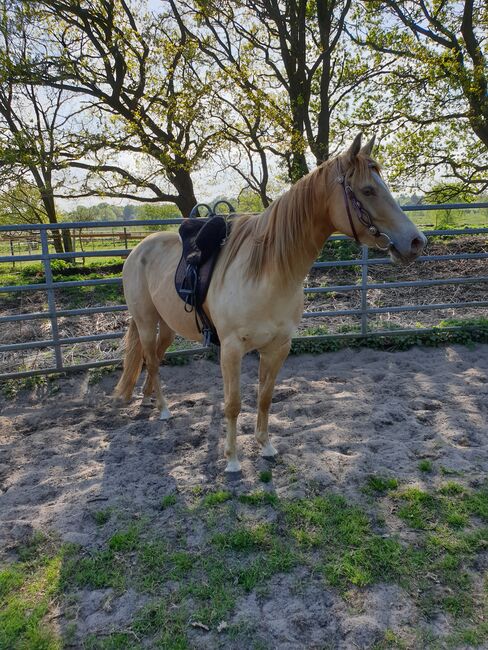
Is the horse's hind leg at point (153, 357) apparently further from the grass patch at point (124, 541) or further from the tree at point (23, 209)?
the tree at point (23, 209)

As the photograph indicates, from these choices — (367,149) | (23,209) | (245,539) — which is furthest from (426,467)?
(23,209)

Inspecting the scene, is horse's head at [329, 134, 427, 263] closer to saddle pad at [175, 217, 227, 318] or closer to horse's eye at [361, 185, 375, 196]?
horse's eye at [361, 185, 375, 196]

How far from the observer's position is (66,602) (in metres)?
1.88

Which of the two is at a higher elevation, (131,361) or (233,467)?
(131,361)

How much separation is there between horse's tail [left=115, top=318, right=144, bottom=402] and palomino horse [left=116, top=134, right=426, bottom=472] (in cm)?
62

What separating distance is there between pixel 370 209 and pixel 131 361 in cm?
274

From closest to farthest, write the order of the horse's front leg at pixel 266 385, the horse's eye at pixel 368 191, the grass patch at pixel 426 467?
the horse's eye at pixel 368 191
the grass patch at pixel 426 467
the horse's front leg at pixel 266 385

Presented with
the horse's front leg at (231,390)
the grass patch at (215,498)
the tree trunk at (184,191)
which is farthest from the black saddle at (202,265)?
the tree trunk at (184,191)

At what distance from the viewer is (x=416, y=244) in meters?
2.16

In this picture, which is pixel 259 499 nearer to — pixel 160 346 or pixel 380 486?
pixel 380 486

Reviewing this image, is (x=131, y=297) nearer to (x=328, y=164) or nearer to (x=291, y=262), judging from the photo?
(x=291, y=262)

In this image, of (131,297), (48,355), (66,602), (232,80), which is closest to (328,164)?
(131,297)

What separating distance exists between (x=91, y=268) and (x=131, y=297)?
266 inches

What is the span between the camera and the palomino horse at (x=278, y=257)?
7.39ft
